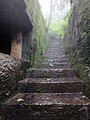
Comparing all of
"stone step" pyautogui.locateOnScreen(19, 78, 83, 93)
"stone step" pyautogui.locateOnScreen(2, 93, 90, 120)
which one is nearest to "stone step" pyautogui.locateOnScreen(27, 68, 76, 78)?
"stone step" pyautogui.locateOnScreen(19, 78, 83, 93)

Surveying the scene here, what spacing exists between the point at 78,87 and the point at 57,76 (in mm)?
1144

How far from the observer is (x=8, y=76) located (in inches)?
176

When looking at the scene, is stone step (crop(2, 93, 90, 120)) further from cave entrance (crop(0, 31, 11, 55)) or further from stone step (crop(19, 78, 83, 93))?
cave entrance (crop(0, 31, 11, 55))

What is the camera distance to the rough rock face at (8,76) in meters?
4.12

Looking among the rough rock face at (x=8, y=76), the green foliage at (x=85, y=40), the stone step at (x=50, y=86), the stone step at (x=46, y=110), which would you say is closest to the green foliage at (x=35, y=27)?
the green foliage at (x=85, y=40)

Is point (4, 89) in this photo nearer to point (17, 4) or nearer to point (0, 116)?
point (0, 116)

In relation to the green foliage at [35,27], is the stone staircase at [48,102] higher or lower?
lower

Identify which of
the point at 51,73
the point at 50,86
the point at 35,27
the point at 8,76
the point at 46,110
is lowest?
the point at 46,110

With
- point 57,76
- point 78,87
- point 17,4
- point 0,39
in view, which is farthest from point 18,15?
point 78,87

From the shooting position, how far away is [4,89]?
420 cm

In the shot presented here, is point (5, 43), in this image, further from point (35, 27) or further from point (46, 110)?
point (46, 110)

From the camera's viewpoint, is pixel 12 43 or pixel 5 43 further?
pixel 5 43

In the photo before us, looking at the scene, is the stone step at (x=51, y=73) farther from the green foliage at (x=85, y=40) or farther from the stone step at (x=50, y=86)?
the stone step at (x=50, y=86)

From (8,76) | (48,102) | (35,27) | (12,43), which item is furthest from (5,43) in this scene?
(48,102)
